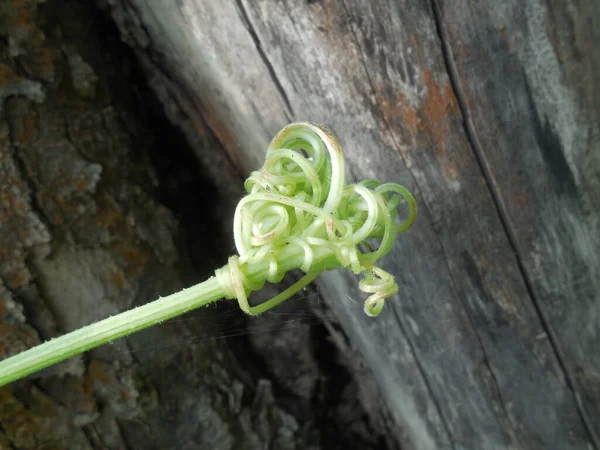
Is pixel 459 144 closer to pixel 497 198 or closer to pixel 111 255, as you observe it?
pixel 497 198

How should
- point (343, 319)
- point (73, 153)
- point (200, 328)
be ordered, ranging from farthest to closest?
point (343, 319) → point (200, 328) → point (73, 153)

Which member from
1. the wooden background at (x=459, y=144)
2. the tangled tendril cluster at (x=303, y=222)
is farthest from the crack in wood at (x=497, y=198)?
the tangled tendril cluster at (x=303, y=222)

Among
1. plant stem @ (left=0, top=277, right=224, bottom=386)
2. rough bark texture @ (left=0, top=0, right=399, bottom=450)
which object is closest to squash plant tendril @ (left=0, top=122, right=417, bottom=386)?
plant stem @ (left=0, top=277, right=224, bottom=386)

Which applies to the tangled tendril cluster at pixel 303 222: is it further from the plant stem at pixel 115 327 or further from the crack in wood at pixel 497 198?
the crack in wood at pixel 497 198

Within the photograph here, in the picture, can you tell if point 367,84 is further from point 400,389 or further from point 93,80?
point 400,389

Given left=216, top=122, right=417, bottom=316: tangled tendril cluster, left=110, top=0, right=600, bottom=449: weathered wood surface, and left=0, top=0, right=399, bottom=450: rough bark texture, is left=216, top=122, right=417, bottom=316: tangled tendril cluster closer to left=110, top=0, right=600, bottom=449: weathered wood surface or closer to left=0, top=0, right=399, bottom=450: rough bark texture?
left=110, top=0, right=600, bottom=449: weathered wood surface

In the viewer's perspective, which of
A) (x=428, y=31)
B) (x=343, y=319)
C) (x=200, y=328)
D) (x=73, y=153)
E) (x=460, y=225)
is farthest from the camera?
(x=343, y=319)

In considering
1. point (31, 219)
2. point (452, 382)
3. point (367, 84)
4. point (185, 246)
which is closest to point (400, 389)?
point (452, 382)
